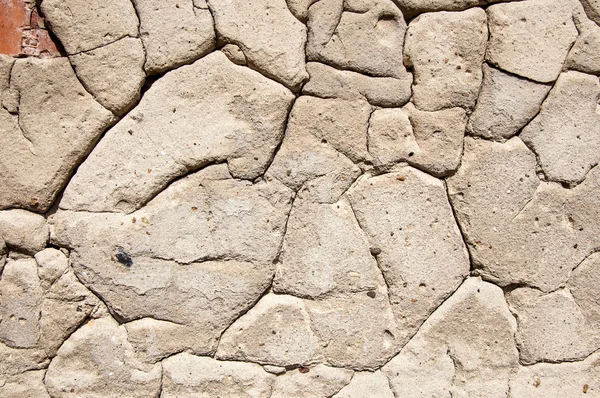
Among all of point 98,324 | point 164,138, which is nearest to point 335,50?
point 164,138

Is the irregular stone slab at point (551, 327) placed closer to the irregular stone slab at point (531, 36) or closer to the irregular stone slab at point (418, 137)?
the irregular stone slab at point (418, 137)

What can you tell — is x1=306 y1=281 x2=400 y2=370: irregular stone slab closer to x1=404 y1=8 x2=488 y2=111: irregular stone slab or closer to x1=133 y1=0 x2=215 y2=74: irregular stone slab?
x1=404 y1=8 x2=488 y2=111: irregular stone slab

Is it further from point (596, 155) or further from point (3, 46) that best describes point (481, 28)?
point (3, 46)

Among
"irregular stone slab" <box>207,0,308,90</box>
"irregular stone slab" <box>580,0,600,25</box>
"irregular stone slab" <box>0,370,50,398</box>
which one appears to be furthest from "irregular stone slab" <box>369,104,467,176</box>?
"irregular stone slab" <box>0,370,50,398</box>

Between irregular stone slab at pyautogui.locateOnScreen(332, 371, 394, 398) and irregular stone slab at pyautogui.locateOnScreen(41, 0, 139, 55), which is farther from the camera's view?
irregular stone slab at pyautogui.locateOnScreen(332, 371, 394, 398)

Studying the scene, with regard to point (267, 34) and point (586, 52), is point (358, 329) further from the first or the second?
point (586, 52)

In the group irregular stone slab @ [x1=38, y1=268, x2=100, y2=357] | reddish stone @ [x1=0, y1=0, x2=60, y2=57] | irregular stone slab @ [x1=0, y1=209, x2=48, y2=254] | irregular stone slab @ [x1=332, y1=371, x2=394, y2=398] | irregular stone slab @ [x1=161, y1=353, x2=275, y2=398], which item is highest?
reddish stone @ [x1=0, y1=0, x2=60, y2=57]

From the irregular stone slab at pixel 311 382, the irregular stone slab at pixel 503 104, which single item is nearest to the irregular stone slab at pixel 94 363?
the irregular stone slab at pixel 311 382
